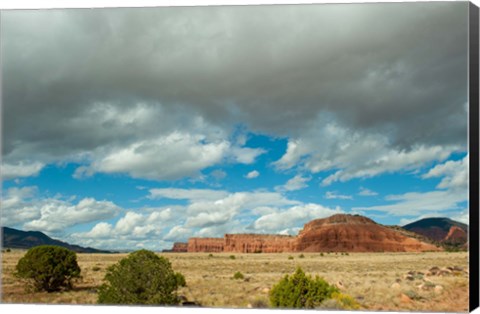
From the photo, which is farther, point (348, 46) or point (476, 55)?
point (348, 46)

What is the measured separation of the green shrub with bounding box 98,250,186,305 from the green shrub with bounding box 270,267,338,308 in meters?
2.25

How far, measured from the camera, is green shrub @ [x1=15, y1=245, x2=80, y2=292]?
15727mm

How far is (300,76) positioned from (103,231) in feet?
23.5

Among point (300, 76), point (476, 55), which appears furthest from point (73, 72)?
point (476, 55)

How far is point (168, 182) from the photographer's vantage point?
18656 millimetres

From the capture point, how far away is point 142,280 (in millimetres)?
13172

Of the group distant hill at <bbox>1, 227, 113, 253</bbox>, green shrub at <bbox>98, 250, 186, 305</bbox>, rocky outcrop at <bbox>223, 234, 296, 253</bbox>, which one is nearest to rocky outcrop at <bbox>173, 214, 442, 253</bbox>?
rocky outcrop at <bbox>223, 234, 296, 253</bbox>

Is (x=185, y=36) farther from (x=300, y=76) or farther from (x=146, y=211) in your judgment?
(x=146, y=211)

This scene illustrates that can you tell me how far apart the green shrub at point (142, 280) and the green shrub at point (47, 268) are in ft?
9.96

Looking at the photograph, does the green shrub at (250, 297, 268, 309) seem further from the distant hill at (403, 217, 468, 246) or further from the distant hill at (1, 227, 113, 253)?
the distant hill at (403, 217, 468, 246)

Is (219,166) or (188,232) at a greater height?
(219,166)

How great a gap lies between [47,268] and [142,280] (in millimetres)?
3792

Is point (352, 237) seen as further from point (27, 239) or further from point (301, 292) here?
point (301, 292)

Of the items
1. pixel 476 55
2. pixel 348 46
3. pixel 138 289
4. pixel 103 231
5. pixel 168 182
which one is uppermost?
pixel 348 46
